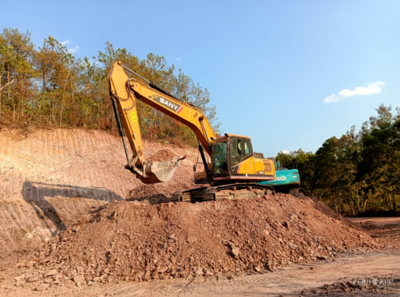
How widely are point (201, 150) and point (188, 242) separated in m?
4.32

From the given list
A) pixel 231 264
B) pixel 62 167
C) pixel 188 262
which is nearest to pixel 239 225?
pixel 231 264

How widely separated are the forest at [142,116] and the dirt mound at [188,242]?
1167 cm

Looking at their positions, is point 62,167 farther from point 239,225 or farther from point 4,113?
point 239,225

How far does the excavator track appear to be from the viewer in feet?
32.4

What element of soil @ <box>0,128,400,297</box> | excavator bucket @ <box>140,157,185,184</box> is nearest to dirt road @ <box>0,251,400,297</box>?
soil @ <box>0,128,400,297</box>

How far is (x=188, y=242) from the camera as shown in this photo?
754 centimetres

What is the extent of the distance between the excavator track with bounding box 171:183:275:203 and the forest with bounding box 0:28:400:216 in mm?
10638

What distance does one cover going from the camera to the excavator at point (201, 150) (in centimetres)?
909

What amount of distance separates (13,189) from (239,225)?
1045 cm

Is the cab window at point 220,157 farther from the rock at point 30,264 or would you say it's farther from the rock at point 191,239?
the rock at point 30,264

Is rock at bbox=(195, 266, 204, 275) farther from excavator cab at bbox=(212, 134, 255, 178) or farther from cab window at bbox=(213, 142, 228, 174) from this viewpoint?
cab window at bbox=(213, 142, 228, 174)

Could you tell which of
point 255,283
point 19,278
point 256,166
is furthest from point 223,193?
point 19,278

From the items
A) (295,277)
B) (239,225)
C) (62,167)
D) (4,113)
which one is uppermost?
(4,113)

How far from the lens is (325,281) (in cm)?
571
